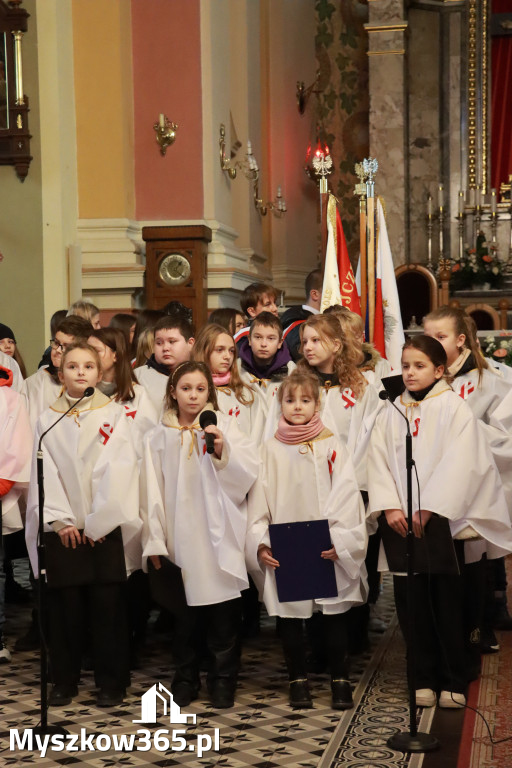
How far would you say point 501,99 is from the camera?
598 inches


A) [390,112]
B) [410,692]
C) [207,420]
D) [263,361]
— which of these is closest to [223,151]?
[390,112]

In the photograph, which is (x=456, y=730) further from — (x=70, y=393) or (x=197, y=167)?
(x=197, y=167)

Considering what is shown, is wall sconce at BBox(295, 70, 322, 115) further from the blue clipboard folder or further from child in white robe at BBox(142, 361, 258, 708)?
the blue clipboard folder

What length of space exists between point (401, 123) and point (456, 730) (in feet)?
35.1

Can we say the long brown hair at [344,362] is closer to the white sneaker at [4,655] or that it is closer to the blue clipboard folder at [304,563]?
the blue clipboard folder at [304,563]

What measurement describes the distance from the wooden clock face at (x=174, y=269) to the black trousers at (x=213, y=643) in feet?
17.1

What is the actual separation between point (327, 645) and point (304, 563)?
1.28ft

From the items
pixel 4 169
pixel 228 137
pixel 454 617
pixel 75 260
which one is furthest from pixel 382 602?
pixel 228 137

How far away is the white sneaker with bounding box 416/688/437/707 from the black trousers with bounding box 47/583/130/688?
1.27 m

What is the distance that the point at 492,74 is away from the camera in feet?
49.3

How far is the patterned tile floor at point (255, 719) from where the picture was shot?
4.35 metres

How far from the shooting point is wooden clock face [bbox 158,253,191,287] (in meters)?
9.95

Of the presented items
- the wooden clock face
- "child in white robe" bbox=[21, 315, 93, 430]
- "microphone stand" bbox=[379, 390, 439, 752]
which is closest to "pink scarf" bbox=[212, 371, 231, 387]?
"child in white robe" bbox=[21, 315, 93, 430]

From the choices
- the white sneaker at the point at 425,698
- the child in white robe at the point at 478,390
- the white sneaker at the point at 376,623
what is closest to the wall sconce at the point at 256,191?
the white sneaker at the point at 376,623
